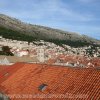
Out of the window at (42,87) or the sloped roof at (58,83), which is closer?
the sloped roof at (58,83)

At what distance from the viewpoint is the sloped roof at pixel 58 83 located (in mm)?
18031

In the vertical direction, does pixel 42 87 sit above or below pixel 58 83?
below

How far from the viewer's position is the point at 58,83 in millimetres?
21734

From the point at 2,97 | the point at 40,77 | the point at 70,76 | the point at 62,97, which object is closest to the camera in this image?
the point at 62,97

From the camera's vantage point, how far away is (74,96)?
17797 mm

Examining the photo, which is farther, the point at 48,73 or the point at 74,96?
the point at 48,73

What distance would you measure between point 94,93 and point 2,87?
14.8 m

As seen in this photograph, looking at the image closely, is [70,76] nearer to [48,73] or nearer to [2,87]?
[48,73]

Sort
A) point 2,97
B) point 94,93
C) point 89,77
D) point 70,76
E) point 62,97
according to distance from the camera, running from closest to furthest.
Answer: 1. point 94,93
2. point 62,97
3. point 89,77
4. point 70,76
5. point 2,97

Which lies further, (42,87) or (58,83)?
(42,87)

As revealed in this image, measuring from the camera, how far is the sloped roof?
59.2 feet

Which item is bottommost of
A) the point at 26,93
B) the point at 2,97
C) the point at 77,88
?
the point at 2,97

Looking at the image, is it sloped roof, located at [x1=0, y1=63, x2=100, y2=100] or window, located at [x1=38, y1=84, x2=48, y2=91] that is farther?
window, located at [x1=38, y1=84, x2=48, y2=91]

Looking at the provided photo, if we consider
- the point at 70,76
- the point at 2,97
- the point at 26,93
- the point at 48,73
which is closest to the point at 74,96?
the point at 70,76
